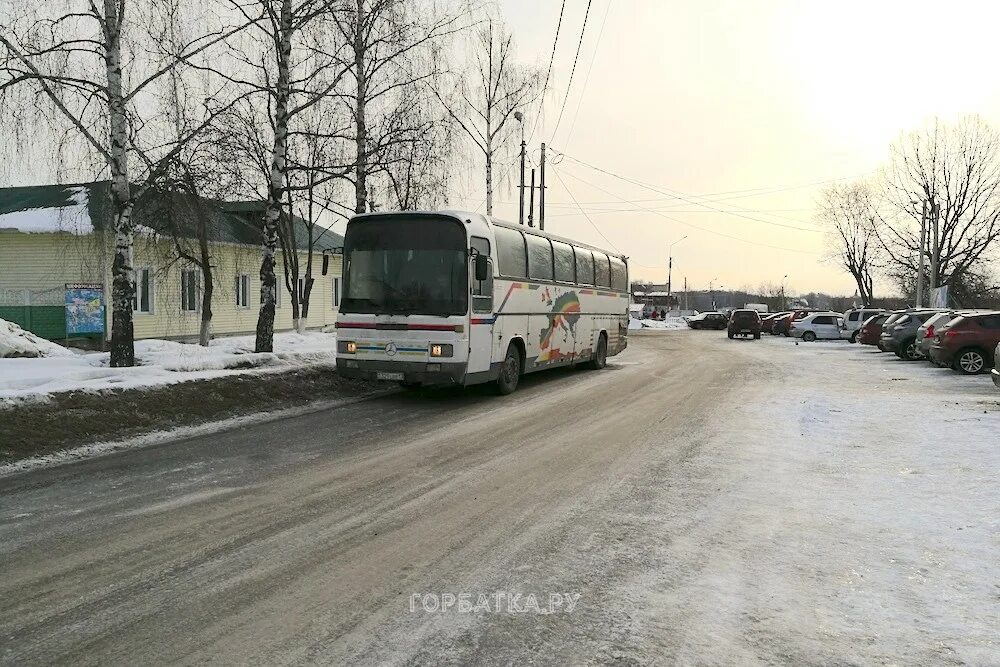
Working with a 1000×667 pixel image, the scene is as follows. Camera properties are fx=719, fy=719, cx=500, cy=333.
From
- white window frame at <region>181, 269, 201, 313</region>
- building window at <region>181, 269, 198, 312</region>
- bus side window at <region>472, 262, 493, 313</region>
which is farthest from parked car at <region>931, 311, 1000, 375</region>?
building window at <region>181, 269, 198, 312</region>

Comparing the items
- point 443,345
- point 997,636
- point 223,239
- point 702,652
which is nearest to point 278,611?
point 702,652

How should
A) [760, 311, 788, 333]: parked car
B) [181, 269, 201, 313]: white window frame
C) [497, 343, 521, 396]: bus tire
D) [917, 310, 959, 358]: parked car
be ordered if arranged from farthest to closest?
[760, 311, 788, 333]: parked car < [181, 269, 201, 313]: white window frame < [917, 310, 959, 358]: parked car < [497, 343, 521, 396]: bus tire

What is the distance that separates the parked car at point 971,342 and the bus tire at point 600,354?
28.3 ft

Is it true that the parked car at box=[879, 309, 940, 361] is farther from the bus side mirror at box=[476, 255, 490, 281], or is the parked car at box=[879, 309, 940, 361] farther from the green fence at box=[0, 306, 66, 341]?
the green fence at box=[0, 306, 66, 341]

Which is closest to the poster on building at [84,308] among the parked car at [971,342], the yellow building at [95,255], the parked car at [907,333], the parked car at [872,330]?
the yellow building at [95,255]

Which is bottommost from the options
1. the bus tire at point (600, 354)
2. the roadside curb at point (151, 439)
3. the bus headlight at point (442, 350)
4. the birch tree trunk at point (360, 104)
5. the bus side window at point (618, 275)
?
the roadside curb at point (151, 439)

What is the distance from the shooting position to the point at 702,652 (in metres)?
3.36

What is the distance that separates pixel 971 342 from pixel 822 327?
907 inches

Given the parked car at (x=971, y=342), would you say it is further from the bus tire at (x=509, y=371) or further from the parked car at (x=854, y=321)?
the parked car at (x=854, y=321)

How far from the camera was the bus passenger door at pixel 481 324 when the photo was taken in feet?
40.2

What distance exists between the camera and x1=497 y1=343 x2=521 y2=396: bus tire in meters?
13.7

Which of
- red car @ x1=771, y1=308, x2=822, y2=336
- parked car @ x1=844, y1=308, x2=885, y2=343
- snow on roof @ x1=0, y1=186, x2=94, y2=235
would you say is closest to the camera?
snow on roof @ x1=0, y1=186, x2=94, y2=235

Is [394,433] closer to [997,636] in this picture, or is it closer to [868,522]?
[868,522]

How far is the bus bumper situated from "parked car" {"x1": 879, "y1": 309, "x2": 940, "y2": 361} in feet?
58.8
